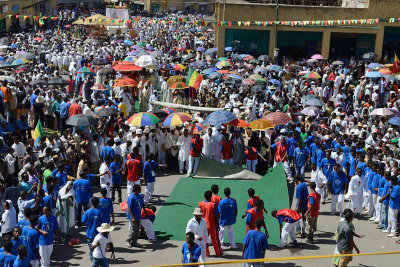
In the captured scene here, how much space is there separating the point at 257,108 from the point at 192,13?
67519 mm

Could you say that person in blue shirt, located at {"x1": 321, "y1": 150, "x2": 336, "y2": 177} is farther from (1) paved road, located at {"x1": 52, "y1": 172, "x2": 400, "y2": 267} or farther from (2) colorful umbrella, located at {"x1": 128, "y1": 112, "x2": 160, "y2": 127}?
(2) colorful umbrella, located at {"x1": 128, "y1": 112, "x2": 160, "y2": 127}

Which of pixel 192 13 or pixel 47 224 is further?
pixel 192 13

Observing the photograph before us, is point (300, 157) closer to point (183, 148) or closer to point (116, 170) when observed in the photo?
point (183, 148)

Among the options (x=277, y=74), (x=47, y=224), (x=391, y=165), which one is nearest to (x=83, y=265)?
(x=47, y=224)

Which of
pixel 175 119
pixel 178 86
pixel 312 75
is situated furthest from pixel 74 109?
pixel 312 75

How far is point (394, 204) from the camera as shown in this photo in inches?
492

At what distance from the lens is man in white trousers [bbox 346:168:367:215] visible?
546 inches

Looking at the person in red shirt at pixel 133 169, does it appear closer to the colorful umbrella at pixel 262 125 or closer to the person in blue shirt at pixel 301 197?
the person in blue shirt at pixel 301 197

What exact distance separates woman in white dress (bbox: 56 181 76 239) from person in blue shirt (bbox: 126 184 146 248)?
1277mm

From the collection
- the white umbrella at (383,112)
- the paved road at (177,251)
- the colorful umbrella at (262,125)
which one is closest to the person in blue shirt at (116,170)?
the paved road at (177,251)

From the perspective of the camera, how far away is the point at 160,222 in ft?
43.3

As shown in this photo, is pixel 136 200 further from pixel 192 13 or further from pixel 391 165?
pixel 192 13

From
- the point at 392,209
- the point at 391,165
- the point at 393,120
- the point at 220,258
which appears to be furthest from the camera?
the point at 393,120

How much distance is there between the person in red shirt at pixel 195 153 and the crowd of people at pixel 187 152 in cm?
3
